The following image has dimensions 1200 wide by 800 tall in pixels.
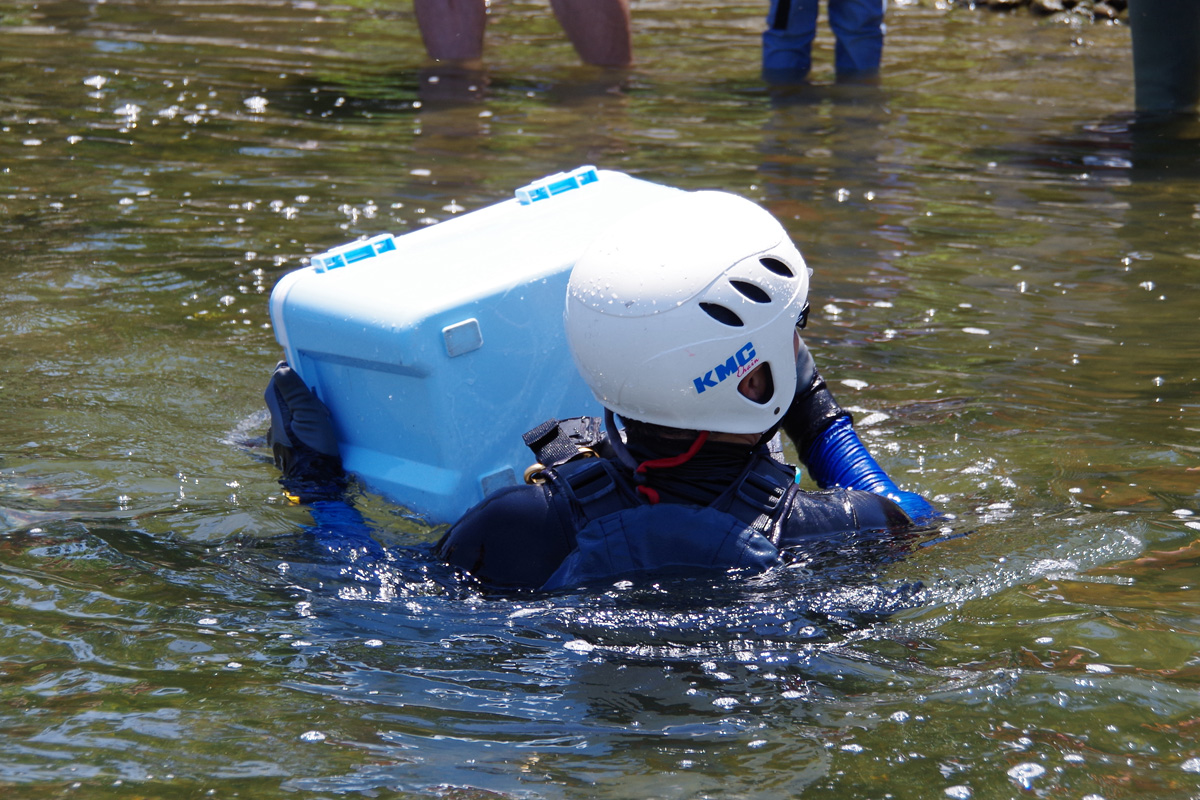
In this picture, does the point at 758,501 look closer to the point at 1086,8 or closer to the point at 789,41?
the point at 789,41

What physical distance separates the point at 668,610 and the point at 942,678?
672 mm

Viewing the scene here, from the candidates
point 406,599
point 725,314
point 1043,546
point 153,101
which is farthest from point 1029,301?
point 153,101

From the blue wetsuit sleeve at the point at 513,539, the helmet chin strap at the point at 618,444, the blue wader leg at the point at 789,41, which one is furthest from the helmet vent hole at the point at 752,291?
the blue wader leg at the point at 789,41

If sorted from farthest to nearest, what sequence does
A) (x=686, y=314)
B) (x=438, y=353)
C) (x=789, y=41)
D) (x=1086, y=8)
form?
(x=1086, y=8) < (x=789, y=41) < (x=438, y=353) < (x=686, y=314)

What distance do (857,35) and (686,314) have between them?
26.1 feet

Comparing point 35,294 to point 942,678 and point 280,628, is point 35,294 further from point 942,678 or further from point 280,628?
point 942,678

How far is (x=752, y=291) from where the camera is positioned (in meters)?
2.96

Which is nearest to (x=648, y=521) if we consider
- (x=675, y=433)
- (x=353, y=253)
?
(x=675, y=433)

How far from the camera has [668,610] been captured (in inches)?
120

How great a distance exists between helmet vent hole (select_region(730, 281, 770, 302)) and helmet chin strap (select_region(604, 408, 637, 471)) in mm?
472

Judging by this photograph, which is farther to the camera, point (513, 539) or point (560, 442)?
point (560, 442)

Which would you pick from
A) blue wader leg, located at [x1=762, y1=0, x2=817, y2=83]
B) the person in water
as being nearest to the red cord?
the person in water

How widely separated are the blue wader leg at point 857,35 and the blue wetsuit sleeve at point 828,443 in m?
6.99

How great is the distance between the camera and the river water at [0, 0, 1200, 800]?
2.60 metres
